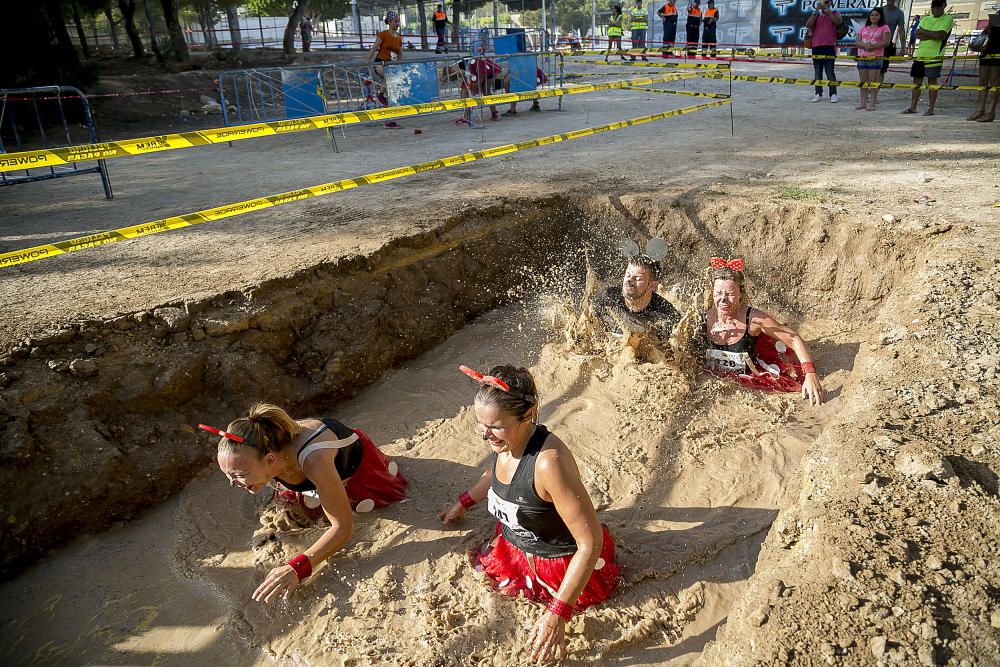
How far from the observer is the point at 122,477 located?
4.26 meters

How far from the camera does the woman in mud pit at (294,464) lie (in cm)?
306

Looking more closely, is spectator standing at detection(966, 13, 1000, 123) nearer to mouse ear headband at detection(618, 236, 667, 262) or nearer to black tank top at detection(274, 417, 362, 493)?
mouse ear headband at detection(618, 236, 667, 262)

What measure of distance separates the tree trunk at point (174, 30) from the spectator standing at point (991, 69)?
23.6 m

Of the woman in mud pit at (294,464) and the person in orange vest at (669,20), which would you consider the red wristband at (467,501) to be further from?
the person in orange vest at (669,20)

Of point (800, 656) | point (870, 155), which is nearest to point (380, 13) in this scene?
point (870, 155)

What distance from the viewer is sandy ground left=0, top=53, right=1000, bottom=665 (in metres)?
2.39

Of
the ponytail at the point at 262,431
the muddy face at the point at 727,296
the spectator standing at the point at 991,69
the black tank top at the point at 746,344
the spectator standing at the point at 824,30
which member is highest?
the spectator standing at the point at 824,30

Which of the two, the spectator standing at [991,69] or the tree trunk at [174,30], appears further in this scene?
the tree trunk at [174,30]

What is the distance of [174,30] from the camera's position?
74.1 feet

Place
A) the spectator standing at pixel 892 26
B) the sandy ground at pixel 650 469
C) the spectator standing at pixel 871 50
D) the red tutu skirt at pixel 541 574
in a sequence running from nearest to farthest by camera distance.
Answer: the sandy ground at pixel 650 469, the red tutu skirt at pixel 541 574, the spectator standing at pixel 871 50, the spectator standing at pixel 892 26

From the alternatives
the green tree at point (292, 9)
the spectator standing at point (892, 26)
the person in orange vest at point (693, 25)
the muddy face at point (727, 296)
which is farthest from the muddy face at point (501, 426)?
the green tree at point (292, 9)

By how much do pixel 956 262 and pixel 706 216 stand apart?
7.81 ft

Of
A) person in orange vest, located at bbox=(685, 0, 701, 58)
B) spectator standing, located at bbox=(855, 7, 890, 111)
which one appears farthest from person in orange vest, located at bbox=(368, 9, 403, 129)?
person in orange vest, located at bbox=(685, 0, 701, 58)

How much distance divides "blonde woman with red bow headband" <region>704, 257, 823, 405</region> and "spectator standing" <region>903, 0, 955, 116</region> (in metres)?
7.41
